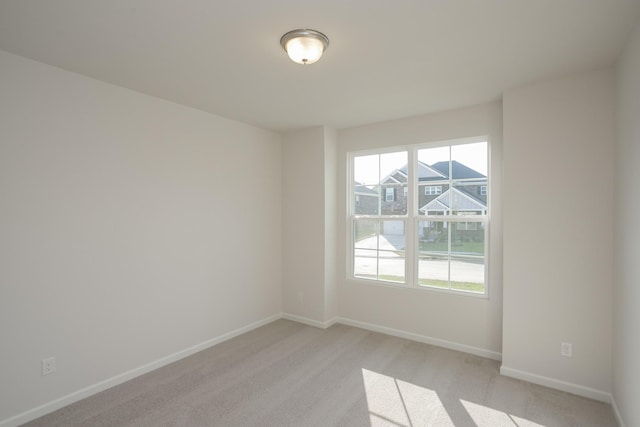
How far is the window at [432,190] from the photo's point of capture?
3845 millimetres

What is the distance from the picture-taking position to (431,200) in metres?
3.90

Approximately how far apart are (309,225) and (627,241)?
312 cm

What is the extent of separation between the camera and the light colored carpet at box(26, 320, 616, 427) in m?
2.42

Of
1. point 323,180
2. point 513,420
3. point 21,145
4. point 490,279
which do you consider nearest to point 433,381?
point 513,420

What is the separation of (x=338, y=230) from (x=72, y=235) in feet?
9.56

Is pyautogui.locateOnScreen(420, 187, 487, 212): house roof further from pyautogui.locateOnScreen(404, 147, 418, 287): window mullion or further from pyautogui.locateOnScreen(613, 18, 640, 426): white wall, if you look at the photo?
pyautogui.locateOnScreen(613, 18, 640, 426): white wall

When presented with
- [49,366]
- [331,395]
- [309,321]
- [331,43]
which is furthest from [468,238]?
[49,366]

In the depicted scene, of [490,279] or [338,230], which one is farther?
[338,230]

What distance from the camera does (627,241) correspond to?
7.25ft

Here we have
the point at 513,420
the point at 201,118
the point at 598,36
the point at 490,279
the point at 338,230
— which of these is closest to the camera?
the point at 598,36

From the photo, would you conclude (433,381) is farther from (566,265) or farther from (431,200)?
(431,200)

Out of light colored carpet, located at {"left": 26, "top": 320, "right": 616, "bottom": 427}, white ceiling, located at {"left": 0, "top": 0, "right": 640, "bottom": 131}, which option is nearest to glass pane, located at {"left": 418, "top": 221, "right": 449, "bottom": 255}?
light colored carpet, located at {"left": 26, "top": 320, "right": 616, "bottom": 427}

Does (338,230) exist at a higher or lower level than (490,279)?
higher

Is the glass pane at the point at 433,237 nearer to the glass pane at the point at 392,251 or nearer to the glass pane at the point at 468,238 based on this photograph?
the glass pane at the point at 468,238
